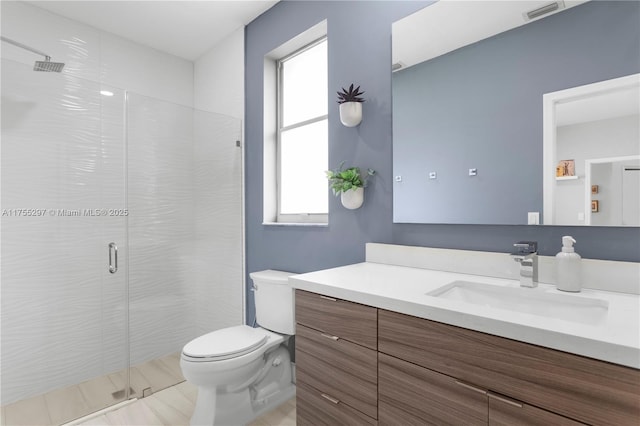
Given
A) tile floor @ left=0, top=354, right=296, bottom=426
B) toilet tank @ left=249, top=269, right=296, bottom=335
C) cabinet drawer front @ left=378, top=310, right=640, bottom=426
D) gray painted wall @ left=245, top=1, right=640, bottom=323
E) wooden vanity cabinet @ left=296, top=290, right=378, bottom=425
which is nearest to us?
cabinet drawer front @ left=378, top=310, right=640, bottom=426

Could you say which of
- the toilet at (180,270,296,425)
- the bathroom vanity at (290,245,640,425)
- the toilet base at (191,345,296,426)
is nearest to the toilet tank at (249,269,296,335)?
the toilet at (180,270,296,425)

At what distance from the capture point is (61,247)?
2041 millimetres

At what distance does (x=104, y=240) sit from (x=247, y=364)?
1.29 m

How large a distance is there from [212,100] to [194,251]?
53.1 inches

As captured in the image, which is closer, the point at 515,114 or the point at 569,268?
the point at 569,268

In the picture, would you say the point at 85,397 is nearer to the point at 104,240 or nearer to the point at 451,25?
the point at 104,240

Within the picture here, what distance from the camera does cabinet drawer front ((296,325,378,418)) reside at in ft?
3.54

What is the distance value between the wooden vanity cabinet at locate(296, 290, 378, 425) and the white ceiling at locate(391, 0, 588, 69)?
120 cm

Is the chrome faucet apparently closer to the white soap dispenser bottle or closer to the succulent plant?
the white soap dispenser bottle

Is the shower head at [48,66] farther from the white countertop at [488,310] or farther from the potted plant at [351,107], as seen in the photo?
the white countertop at [488,310]

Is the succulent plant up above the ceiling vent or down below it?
below

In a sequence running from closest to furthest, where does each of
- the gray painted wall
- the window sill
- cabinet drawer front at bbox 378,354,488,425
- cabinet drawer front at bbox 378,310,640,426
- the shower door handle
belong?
1. cabinet drawer front at bbox 378,310,640,426
2. cabinet drawer front at bbox 378,354,488,425
3. the gray painted wall
4. the window sill
5. the shower door handle

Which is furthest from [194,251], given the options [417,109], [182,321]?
[417,109]

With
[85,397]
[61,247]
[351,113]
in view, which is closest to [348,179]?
[351,113]
